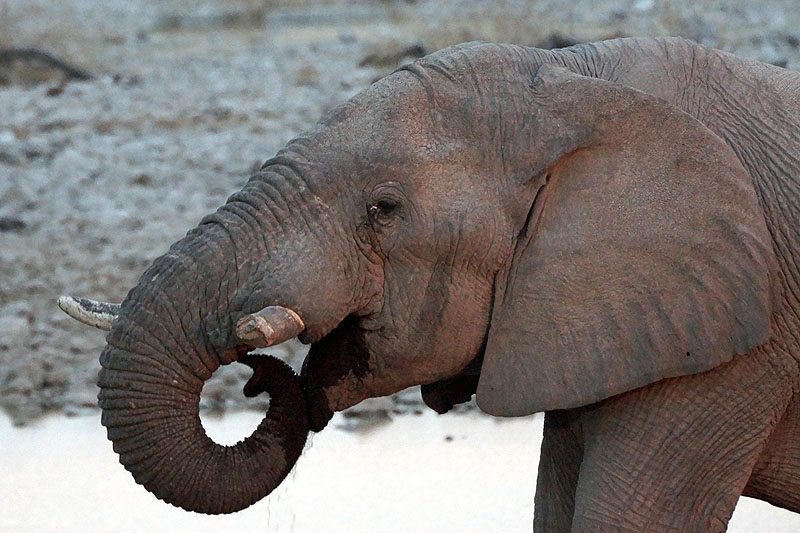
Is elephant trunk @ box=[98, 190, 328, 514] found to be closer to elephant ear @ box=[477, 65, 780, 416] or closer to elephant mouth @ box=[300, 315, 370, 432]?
elephant mouth @ box=[300, 315, 370, 432]

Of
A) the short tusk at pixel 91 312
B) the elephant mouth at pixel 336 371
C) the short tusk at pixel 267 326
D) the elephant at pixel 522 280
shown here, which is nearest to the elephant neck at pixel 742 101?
the elephant at pixel 522 280

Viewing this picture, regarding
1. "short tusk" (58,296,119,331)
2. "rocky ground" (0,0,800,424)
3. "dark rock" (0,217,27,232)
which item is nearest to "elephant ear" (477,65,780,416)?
"short tusk" (58,296,119,331)

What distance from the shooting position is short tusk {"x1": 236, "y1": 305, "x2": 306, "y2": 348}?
3.01 meters

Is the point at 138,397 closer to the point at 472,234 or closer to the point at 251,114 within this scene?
the point at 472,234

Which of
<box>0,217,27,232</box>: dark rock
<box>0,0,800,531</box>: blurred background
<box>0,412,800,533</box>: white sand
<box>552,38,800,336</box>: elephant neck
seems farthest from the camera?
<box>0,217,27,232</box>: dark rock

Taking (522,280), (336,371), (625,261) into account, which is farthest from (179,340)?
(625,261)

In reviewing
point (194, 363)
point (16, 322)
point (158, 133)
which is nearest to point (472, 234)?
point (194, 363)

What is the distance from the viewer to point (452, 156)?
324 centimetres

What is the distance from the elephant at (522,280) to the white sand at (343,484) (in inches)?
75.9

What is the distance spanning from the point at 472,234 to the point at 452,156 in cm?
16

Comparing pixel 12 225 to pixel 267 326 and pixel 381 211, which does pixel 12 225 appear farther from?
pixel 267 326

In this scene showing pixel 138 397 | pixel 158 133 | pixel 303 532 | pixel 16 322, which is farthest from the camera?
pixel 158 133

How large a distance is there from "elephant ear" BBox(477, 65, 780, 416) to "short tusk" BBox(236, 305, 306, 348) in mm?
430

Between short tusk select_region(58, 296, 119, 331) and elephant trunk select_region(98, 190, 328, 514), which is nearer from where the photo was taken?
elephant trunk select_region(98, 190, 328, 514)
